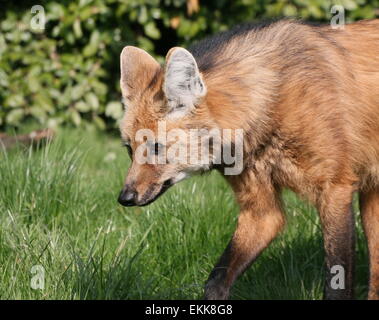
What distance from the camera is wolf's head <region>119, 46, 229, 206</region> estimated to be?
338cm

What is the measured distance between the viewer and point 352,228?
144 inches

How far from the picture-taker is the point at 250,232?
3.83 metres

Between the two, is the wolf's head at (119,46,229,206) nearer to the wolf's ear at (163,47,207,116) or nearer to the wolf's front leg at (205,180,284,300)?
the wolf's ear at (163,47,207,116)

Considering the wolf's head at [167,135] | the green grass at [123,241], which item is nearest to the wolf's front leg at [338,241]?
the green grass at [123,241]

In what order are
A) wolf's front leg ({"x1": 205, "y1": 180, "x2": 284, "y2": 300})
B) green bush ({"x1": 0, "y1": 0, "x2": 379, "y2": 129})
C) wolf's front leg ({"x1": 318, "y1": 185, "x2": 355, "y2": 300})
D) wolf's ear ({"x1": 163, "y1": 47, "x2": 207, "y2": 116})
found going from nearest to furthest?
wolf's ear ({"x1": 163, "y1": 47, "x2": 207, "y2": 116}) < wolf's front leg ({"x1": 318, "y1": 185, "x2": 355, "y2": 300}) < wolf's front leg ({"x1": 205, "y1": 180, "x2": 284, "y2": 300}) < green bush ({"x1": 0, "y1": 0, "x2": 379, "y2": 129})

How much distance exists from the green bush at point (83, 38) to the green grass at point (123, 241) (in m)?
1.75

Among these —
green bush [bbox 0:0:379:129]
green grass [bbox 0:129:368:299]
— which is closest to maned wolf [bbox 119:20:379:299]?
green grass [bbox 0:129:368:299]

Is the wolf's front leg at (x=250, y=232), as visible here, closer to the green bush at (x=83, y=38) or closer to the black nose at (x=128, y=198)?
the black nose at (x=128, y=198)

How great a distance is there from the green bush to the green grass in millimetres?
1754

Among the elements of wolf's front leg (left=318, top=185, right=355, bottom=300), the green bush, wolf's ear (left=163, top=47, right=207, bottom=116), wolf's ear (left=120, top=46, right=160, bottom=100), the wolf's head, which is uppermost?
the green bush

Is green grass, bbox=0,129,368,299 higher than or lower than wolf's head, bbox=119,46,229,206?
lower

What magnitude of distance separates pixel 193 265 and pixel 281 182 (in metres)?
0.72

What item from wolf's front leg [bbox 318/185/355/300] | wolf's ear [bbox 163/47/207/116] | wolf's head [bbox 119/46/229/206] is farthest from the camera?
wolf's front leg [bbox 318/185/355/300]
